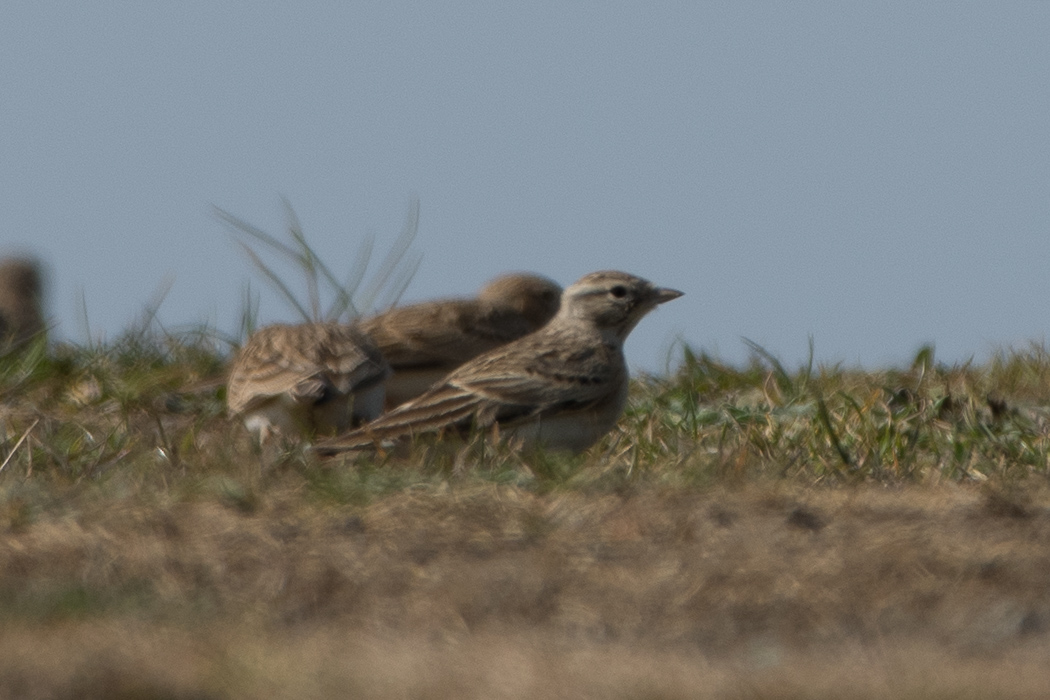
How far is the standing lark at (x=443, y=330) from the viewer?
10211 mm

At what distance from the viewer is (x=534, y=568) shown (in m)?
5.42

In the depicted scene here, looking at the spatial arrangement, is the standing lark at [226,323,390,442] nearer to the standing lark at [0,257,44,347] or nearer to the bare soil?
the bare soil

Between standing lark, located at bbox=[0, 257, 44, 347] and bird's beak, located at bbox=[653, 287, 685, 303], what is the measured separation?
8.66 meters

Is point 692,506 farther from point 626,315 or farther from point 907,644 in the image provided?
point 626,315

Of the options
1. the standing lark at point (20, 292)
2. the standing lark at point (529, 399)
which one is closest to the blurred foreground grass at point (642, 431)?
the standing lark at point (529, 399)

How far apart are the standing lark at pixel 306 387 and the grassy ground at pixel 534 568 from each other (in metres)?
0.75

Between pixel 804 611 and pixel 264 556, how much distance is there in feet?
5.86

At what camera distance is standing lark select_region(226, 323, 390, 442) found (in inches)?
328

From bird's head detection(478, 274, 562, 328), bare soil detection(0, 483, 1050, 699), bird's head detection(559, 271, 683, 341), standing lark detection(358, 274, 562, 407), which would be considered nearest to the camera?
bare soil detection(0, 483, 1050, 699)

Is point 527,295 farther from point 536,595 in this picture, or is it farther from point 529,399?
point 536,595

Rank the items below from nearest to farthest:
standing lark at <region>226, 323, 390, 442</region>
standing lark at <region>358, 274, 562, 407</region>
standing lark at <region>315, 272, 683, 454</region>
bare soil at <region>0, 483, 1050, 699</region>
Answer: bare soil at <region>0, 483, 1050, 699</region> < standing lark at <region>315, 272, 683, 454</region> < standing lark at <region>226, 323, 390, 442</region> < standing lark at <region>358, 274, 562, 407</region>

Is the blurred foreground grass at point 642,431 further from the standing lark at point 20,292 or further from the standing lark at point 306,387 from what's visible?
the standing lark at point 20,292

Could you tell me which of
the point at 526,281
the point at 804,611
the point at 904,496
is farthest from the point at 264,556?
the point at 526,281

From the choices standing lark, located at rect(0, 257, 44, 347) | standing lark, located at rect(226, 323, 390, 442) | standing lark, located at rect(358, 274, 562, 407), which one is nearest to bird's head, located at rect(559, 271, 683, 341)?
standing lark, located at rect(226, 323, 390, 442)
